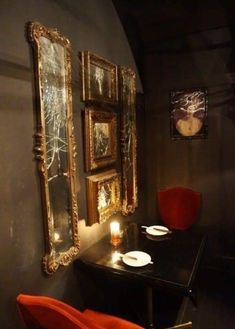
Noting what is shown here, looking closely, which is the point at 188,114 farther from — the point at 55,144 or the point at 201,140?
the point at 55,144

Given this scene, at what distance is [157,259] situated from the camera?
1909 mm

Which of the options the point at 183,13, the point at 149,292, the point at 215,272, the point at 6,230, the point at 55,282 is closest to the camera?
the point at 6,230

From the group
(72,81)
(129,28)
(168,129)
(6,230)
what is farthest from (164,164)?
(6,230)

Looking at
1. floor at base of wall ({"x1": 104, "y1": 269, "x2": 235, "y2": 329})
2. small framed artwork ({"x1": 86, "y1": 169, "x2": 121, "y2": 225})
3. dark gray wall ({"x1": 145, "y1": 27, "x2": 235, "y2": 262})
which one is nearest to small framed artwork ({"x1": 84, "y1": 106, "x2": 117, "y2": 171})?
small framed artwork ({"x1": 86, "y1": 169, "x2": 121, "y2": 225})

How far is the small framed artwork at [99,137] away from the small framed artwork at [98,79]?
0.34 ft

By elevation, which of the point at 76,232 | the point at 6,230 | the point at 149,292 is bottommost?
the point at 149,292

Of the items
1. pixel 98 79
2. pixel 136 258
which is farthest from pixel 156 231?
pixel 98 79

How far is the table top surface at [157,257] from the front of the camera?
1.68 m

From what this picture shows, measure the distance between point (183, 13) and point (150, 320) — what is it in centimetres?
284

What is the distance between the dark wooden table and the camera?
1.66 meters

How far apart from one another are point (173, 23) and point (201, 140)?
1.32m

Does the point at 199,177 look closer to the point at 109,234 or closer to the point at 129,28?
the point at 109,234

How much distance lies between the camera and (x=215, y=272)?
10.3 feet

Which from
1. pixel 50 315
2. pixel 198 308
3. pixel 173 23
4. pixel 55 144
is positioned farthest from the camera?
pixel 173 23
